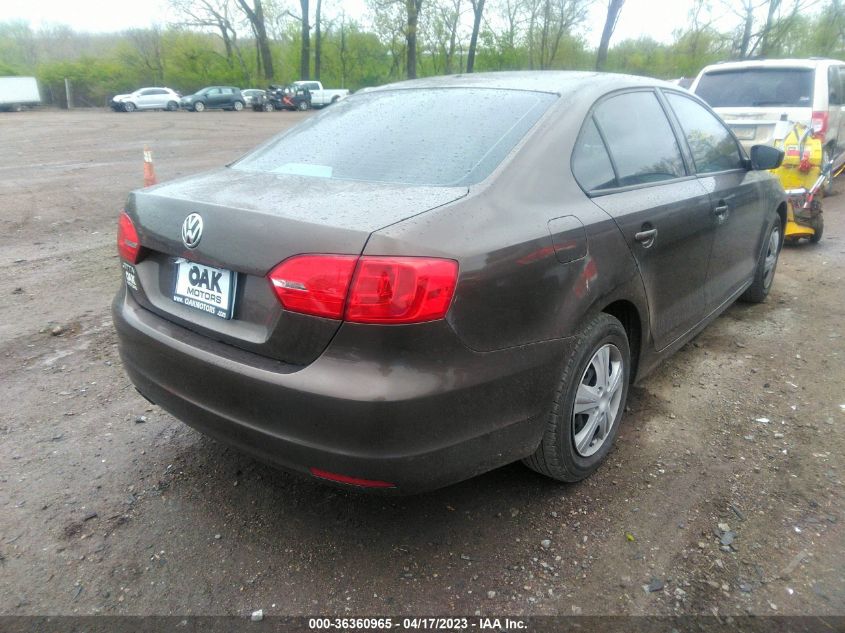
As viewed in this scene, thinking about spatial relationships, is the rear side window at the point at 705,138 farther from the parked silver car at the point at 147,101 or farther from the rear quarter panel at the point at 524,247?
the parked silver car at the point at 147,101

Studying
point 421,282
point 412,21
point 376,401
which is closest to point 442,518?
point 376,401

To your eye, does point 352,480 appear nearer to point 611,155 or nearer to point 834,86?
point 611,155

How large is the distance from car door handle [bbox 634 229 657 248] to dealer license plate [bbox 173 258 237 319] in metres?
1.64

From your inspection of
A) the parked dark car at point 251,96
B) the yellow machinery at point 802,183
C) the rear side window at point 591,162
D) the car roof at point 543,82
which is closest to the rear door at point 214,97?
the parked dark car at point 251,96

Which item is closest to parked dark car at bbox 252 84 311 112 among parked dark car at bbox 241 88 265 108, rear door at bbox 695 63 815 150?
parked dark car at bbox 241 88 265 108

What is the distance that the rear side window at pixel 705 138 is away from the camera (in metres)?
3.49

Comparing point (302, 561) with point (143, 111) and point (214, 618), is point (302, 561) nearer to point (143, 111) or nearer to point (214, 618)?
point (214, 618)

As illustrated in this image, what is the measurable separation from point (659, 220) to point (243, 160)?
6.23 ft

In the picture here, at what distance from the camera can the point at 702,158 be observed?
3.56 m

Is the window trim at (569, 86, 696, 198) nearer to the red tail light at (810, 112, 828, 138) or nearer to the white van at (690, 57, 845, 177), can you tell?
the white van at (690, 57, 845, 177)

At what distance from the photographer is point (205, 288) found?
222cm

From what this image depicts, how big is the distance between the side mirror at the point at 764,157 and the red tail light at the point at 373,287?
2960 millimetres

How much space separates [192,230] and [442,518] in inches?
56.2

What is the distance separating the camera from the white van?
7992 mm
